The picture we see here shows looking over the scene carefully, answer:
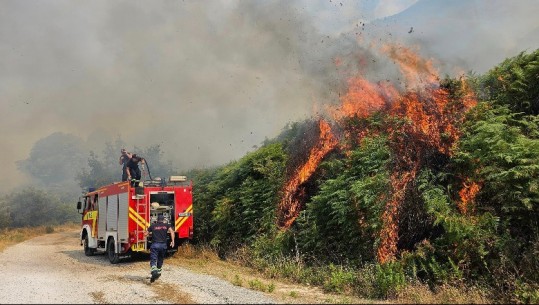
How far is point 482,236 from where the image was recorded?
31.3ft

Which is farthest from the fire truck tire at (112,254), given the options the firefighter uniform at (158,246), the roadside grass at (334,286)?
the firefighter uniform at (158,246)

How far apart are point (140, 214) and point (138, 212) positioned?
0.11 m

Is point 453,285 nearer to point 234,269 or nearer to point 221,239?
point 234,269

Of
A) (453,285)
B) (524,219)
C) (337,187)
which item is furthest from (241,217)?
(524,219)

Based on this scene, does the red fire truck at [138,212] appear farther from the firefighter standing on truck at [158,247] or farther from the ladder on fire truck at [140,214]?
the firefighter standing on truck at [158,247]

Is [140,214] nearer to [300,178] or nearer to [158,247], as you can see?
[158,247]

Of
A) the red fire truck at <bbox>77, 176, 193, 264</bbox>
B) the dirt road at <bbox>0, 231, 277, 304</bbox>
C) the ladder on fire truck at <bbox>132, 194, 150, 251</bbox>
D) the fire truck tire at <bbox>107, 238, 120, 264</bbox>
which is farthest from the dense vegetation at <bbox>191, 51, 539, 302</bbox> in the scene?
the fire truck tire at <bbox>107, 238, 120, 264</bbox>

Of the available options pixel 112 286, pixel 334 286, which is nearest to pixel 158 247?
pixel 112 286

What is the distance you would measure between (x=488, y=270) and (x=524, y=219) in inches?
63.0

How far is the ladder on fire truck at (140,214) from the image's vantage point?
15317 mm

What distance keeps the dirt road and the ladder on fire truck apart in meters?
0.75

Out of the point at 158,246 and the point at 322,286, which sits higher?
the point at 158,246

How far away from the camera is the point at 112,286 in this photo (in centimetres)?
1100

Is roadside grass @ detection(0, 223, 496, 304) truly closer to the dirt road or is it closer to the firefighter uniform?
the dirt road
